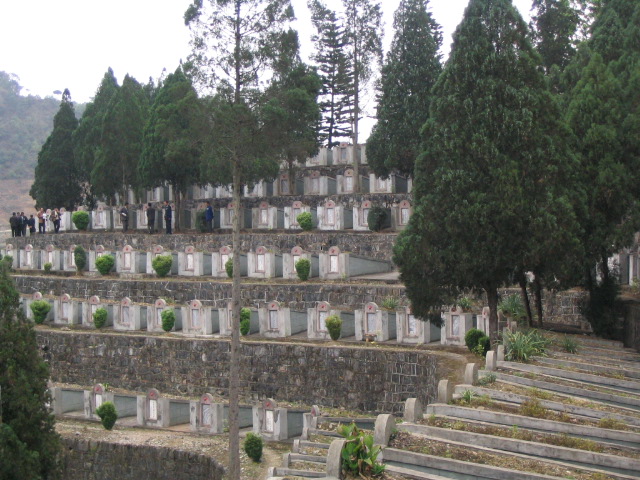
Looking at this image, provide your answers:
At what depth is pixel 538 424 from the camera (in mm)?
12094

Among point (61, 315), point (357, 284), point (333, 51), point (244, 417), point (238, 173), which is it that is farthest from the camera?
point (333, 51)

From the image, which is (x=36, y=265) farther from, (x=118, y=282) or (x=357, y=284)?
(x=357, y=284)

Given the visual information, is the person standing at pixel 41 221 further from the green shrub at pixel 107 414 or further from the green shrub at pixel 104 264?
the green shrub at pixel 107 414

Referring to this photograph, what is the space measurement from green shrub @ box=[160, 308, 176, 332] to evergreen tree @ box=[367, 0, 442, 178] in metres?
7.90

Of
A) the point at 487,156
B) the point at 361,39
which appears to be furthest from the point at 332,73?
the point at 487,156

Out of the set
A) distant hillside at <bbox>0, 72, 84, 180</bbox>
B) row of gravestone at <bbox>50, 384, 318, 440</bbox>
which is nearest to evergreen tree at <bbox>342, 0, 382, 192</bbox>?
row of gravestone at <bbox>50, 384, 318, 440</bbox>

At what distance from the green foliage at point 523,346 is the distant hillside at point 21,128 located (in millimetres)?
60290

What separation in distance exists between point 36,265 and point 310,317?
1282cm

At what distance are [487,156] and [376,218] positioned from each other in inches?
376

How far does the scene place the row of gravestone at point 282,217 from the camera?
2642 centimetres

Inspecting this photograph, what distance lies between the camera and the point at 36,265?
98.5ft

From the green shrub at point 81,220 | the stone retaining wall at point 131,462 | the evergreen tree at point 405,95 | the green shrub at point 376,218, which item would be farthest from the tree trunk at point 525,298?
the green shrub at point 81,220

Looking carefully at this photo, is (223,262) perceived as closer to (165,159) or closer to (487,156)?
(165,159)

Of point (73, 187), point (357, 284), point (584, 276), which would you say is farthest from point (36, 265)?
point (584, 276)
